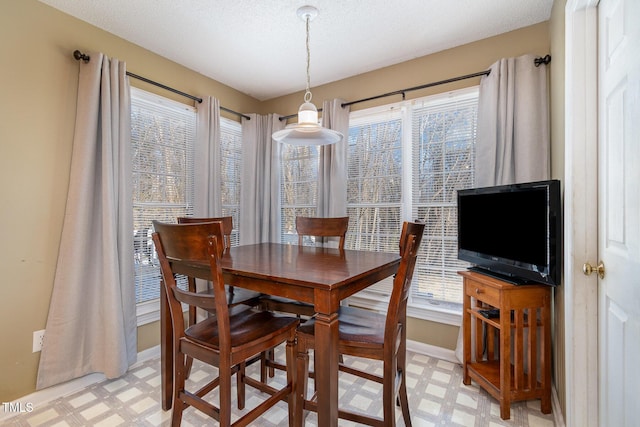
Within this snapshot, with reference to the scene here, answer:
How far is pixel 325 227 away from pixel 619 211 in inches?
68.1

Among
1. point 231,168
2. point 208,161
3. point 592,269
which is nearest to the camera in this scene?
point 592,269

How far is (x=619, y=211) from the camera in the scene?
1118 millimetres

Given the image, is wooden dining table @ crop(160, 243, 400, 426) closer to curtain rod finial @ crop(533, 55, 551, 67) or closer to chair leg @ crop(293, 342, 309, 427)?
chair leg @ crop(293, 342, 309, 427)

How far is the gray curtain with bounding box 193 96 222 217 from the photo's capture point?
2.79 metres

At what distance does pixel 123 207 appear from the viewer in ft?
7.22

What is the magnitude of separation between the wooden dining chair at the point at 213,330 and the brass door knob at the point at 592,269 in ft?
4.54

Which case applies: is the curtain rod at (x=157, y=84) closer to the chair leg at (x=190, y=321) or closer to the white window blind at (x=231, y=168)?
the white window blind at (x=231, y=168)

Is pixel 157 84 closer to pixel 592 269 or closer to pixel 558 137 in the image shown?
pixel 558 137

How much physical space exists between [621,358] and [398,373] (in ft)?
2.87

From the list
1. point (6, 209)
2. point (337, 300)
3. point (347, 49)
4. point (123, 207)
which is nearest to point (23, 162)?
point (6, 209)

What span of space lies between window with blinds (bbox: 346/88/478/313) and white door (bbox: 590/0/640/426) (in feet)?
3.76

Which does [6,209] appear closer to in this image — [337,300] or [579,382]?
[337,300]

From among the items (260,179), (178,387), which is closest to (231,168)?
(260,179)

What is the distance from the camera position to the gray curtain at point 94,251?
1.96 meters
